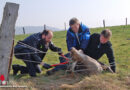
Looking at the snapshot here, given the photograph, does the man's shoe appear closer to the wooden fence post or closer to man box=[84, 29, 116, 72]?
the wooden fence post

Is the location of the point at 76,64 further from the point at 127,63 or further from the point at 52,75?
the point at 127,63

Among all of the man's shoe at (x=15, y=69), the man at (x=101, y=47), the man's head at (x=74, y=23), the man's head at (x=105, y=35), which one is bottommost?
the man's shoe at (x=15, y=69)

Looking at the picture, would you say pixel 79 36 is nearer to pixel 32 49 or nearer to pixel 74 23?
pixel 74 23

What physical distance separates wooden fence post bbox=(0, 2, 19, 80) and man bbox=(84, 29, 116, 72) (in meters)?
2.13

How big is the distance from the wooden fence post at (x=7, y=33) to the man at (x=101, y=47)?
83.7 inches

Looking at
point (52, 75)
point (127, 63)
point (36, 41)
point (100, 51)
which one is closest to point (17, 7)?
point (36, 41)

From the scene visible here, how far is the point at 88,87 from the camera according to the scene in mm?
4176

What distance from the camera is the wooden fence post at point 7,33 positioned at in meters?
4.32

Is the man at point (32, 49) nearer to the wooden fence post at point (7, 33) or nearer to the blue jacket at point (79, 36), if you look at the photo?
the blue jacket at point (79, 36)

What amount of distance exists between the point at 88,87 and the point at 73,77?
86cm

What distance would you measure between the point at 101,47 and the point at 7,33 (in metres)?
2.46

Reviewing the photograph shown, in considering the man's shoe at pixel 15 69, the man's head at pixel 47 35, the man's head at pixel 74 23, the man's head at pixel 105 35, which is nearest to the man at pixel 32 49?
the man's head at pixel 47 35

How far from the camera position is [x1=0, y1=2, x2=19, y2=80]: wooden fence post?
432 cm

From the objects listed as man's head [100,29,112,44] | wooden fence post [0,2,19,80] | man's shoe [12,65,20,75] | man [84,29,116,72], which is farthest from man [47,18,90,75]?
wooden fence post [0,2,19,80]
